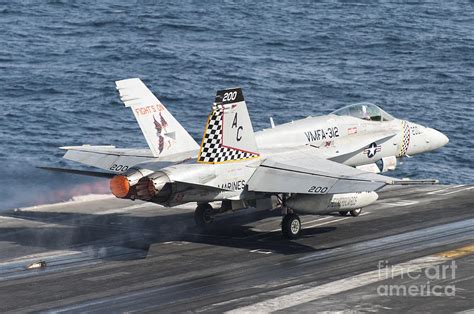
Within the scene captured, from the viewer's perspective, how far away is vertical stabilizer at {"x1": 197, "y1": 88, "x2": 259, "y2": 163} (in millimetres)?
27922

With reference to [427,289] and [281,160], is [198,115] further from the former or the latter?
[427,289]

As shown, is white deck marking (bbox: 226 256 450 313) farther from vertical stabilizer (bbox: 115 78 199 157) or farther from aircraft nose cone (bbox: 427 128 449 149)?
aircraft nose cone (bbox: 427 128 449 149)

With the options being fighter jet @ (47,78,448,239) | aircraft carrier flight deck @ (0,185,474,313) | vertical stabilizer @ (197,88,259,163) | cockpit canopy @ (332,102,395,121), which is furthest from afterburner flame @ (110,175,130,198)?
cockpit canopy @ (332,102,395,121)

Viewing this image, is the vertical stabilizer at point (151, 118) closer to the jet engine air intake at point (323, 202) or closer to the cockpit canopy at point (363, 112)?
the jet engine air intake at point (323, 202)

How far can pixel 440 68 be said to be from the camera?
76.6 m

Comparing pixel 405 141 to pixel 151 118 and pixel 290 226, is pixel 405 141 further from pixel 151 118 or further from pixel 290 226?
pixel 151 118

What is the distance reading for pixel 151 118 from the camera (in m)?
29.6

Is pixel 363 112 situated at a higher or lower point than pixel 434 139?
higher

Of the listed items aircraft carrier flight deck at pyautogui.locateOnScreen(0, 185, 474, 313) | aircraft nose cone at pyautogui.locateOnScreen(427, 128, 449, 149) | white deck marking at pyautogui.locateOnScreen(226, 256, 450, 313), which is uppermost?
aircraft nose cone at pyautogui.locateOnScreen(427, 128, 449, 149)

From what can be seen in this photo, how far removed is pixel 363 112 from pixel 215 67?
39.8 meters

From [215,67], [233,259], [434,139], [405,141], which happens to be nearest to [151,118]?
[233,259]

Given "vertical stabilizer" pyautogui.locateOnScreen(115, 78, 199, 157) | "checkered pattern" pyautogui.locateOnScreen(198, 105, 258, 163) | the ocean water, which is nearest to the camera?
"checkered pattern" pyautogui.locateOnScreen(198, 105, 258, 163)

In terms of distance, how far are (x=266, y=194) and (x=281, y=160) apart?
4.19 feet

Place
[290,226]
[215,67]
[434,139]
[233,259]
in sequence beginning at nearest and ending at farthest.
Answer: [233,259] < [290,226] < [434,139] < [215,67]
